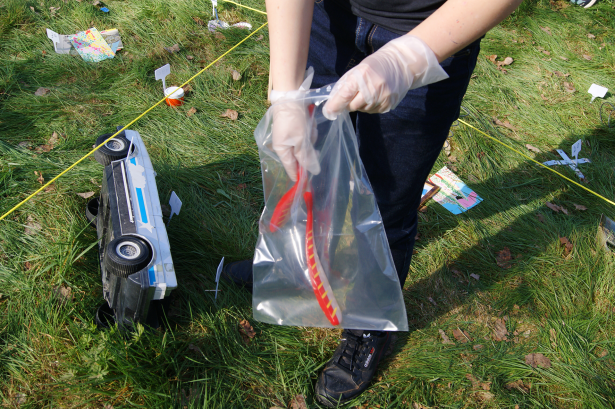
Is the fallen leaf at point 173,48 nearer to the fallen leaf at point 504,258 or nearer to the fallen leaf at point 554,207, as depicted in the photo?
the fallen leaf at point 504,258

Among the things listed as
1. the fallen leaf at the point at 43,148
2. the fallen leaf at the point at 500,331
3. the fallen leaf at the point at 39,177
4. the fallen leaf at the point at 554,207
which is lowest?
the fallen leaf at the point at 500,331

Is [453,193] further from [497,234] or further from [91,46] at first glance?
[91,46]

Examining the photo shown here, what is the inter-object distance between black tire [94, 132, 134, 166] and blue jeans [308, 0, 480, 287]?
2.78 ft

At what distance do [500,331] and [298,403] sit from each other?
1.02 m

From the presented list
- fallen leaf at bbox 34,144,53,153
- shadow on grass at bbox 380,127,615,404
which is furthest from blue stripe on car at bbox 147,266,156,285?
fallen leaf at bbox 34,144,53,153

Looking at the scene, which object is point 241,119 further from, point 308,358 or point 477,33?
point 477,33

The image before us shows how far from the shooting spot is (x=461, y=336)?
1.83 m

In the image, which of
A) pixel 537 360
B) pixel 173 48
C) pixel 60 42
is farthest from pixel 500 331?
pixel 60 42

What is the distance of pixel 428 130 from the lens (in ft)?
3.97

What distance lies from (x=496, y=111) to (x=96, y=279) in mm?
2977

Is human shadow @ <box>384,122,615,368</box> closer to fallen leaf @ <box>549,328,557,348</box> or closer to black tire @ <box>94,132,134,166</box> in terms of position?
fallen leaf @ <box>549,328,557,348</box>

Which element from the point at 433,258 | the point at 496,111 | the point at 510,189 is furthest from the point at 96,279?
the point at 496,111

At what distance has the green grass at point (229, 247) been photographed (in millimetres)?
1462

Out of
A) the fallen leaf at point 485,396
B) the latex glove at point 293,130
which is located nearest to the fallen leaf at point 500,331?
the fallen leaf at point 485,396
